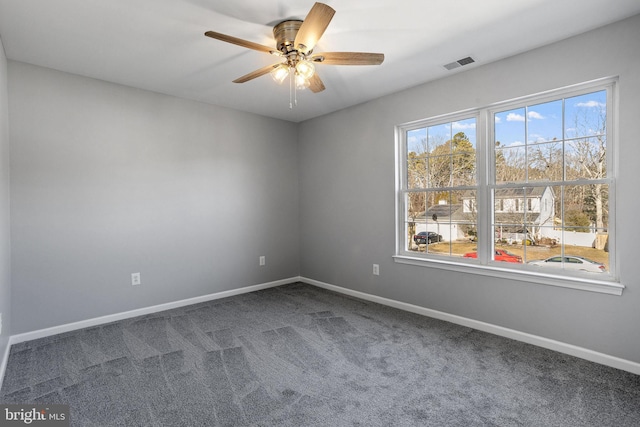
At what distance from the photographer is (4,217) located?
8.49ft

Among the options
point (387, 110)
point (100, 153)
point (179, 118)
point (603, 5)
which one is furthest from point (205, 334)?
point (603, 5)

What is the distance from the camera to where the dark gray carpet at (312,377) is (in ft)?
6.12

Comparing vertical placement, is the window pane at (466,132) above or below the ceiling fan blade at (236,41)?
below

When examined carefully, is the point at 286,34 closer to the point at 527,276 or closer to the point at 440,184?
the point at 440,184

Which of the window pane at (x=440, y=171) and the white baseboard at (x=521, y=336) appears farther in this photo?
the window pane at (x=440, y=171)

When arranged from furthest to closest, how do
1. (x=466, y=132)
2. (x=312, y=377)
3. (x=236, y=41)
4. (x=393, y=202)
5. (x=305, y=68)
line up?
(x=393, y=202)
(x=466, y=132)
(x=305, y=68)
(x=312, y=377)
(x=236, y=41)

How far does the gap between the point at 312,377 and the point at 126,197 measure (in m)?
2.66

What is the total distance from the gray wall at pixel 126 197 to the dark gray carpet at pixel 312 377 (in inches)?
19.9

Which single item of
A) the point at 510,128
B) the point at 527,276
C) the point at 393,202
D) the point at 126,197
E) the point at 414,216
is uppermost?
the point at 510,128

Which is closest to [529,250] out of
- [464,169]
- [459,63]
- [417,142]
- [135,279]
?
[464,169]

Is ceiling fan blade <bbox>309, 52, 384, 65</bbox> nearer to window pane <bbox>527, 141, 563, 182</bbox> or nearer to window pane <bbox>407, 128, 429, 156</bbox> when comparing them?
window pane <bbox>407, 128, 429, 156</bbox>

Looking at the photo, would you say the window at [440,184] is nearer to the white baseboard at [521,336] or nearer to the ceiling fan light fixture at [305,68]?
the white baseboard at [521,336]

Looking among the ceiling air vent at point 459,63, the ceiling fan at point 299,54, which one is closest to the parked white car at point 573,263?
the ceiling air vent at point 459,63

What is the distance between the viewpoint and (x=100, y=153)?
329 cm
